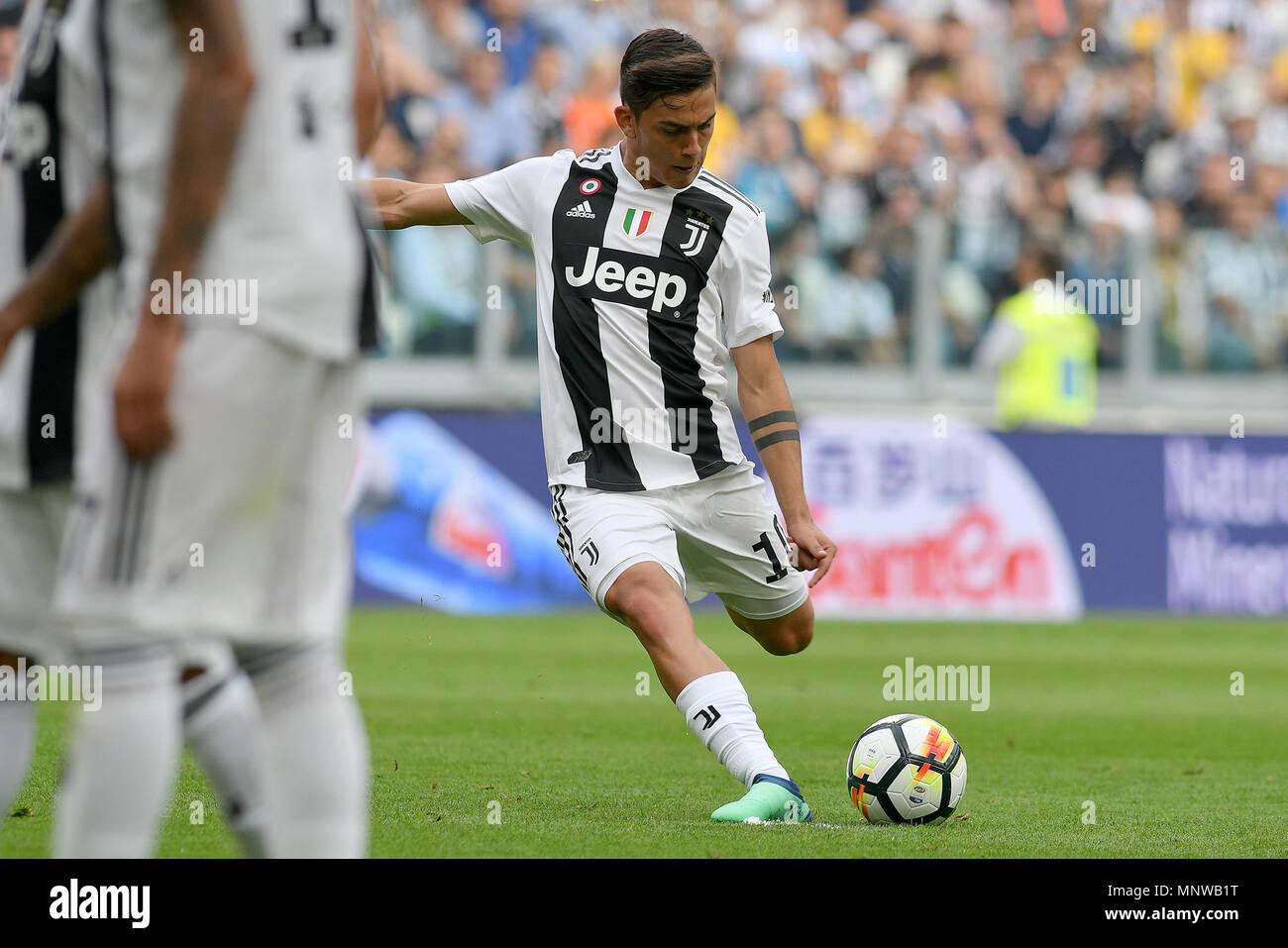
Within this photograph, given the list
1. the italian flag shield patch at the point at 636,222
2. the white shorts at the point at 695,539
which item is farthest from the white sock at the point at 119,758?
the italian flag shield patch at the point at 636,222

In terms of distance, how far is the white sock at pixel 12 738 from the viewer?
3.80 metres

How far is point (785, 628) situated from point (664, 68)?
6.36ft

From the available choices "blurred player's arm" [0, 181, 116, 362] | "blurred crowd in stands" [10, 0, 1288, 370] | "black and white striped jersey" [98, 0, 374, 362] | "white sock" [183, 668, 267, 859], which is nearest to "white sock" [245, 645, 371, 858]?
"white sock" [183, 668, 267, 859]

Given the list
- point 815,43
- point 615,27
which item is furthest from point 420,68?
point 815,43

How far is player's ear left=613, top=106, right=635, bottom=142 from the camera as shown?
5.95m

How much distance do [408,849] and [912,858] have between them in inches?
52.2

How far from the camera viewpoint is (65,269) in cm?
336

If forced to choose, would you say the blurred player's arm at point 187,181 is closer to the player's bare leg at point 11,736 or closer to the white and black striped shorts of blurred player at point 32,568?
the white and black striped shorts of blurred player at point 32,568

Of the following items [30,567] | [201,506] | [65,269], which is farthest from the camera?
[30,567]

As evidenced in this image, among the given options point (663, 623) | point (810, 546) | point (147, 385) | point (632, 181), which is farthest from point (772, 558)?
point (147, 385)

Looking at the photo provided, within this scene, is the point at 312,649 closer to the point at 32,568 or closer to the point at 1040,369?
the point at 32,568

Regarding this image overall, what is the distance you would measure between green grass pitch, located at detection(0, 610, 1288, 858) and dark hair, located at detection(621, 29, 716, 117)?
2.21 metres

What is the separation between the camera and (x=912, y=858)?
4.94m

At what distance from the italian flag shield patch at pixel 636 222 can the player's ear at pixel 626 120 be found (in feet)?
0.77
